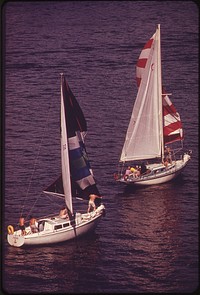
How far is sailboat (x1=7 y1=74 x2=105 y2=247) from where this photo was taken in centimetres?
8594

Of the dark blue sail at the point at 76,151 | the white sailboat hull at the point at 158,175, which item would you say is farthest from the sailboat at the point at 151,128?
the dark blue sail at the point at 76,151

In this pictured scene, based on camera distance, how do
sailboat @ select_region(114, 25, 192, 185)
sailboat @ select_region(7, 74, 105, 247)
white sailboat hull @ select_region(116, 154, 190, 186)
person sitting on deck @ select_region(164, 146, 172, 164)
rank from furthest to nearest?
person sitting on deck @ select_region(164, 146, 172, 164)
sailboat @ select_region(114, 25, 192, 185)
white sailboat hull @ select_region(116, 154, 190, 186)
sailboat @ select_region(7, 74, 105, 247)

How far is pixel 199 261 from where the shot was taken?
84750 mm

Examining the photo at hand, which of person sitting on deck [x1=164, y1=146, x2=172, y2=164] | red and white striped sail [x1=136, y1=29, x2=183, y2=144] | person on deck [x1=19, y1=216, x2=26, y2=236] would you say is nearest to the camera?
person on deck [x1=19, y1=216, x2=26, y2=236]

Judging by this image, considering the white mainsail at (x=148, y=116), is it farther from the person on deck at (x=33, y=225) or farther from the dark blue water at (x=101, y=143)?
the person on deck at (x=33, y=225)

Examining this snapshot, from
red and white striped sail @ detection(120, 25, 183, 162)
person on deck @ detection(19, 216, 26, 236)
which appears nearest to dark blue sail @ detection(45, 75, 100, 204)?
person on deck @ detection(19, 216, 26, 236)

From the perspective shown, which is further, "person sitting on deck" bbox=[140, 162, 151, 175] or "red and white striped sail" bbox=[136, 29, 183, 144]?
"red and white striped sail" bbox=[136, 29, 183, 144]

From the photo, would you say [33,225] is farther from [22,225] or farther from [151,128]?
[151,128]

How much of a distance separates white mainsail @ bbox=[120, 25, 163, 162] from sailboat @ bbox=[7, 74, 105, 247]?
17326mm

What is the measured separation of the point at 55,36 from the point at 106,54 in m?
16.6

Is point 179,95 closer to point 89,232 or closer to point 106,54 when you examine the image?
point 106,54

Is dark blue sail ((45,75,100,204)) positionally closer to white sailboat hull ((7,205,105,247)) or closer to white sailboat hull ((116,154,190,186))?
white sailboat hull ((7,205,105,247))

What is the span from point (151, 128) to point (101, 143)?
12541 mm

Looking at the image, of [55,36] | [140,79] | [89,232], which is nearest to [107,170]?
[140,79]
